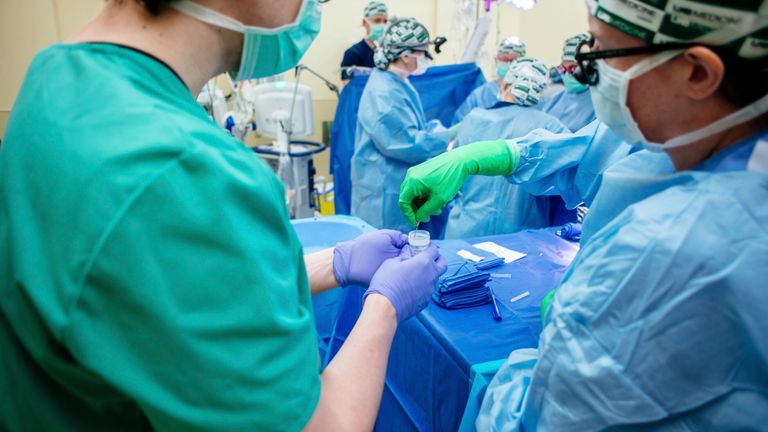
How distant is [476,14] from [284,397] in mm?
5132

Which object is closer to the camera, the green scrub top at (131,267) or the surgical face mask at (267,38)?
the green scrub top at (131,267)

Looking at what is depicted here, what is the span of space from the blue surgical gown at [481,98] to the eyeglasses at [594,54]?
3.22 metres

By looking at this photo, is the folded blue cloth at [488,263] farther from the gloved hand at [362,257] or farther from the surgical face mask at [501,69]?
the surgical face mask at [501,69]

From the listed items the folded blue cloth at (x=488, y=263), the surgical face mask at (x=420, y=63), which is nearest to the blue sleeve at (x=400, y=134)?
the surgical face mask at (x=420, y=63)

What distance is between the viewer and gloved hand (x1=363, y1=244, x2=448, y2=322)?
920 millimetres

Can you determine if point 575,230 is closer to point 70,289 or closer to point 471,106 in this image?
point 70,289

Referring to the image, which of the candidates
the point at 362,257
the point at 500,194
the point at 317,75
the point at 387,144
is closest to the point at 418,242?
the point at 362,257

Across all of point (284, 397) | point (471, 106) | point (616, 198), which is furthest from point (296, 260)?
point (471, 106)

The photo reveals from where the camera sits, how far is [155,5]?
0.62 meters

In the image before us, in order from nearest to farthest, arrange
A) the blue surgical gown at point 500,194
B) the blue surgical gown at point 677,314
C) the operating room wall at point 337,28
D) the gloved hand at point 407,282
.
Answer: the blue surgical gown at point 677,314
the gloved hand at point 407,282
the blue surgical gown at point 500,194
the operating room wall at point 337,28

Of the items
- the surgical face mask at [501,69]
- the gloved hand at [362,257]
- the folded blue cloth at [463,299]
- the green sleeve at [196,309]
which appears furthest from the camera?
the surgical face mask at [501,69]

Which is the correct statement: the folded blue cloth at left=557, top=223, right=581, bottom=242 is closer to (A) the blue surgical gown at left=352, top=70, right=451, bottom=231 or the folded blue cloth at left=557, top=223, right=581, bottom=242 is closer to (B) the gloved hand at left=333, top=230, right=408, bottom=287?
(B) the gloved hand at left=333, top=230, right=408, bottom=287

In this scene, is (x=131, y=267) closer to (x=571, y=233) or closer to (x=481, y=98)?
(x=571, y=233)

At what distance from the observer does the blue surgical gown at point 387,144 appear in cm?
296
